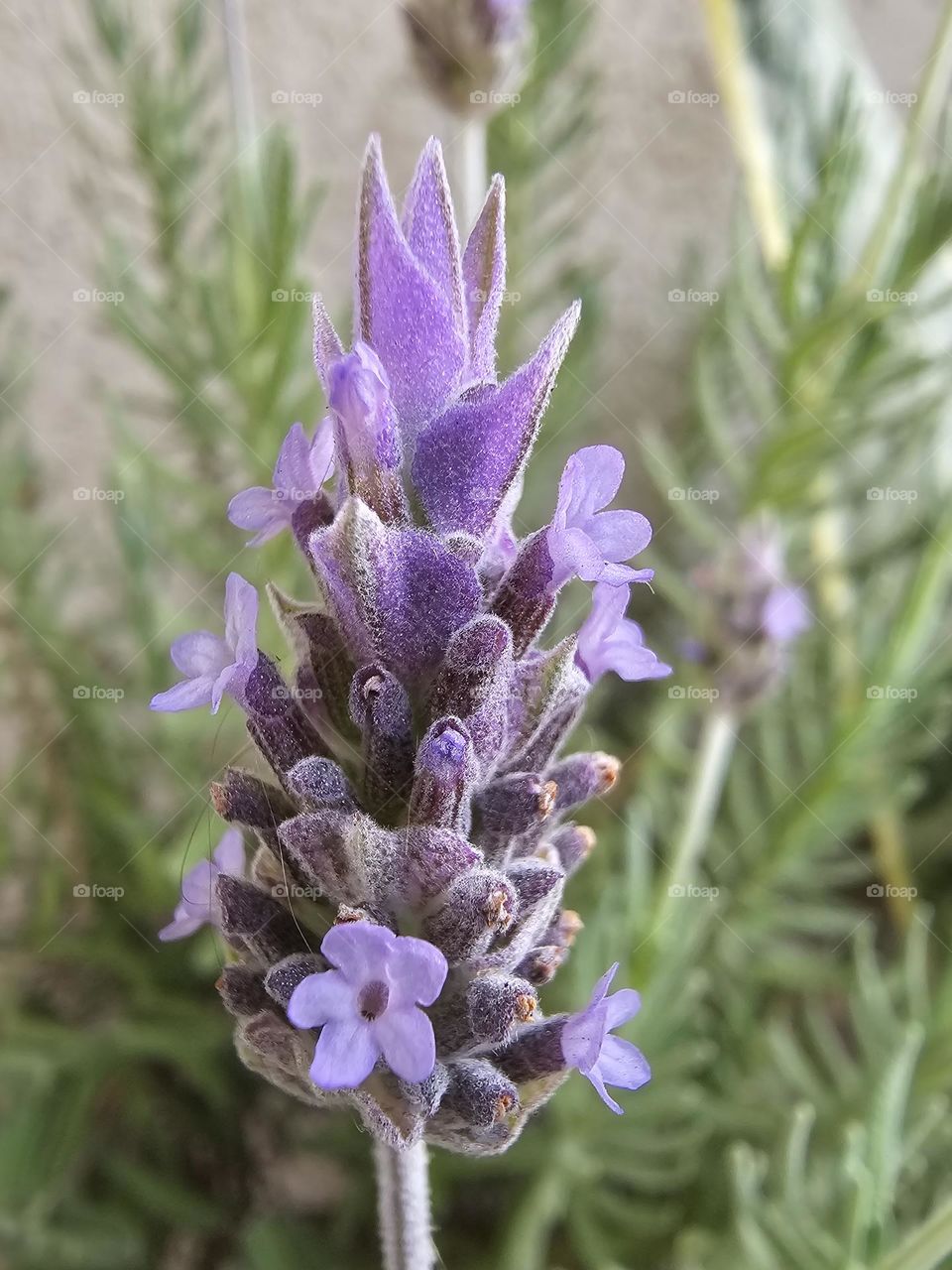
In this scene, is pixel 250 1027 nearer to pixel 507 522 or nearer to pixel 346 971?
pixel 346 971

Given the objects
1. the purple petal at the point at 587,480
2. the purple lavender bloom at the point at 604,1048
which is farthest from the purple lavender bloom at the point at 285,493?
the purple lavender bloom at the point at 604,1048

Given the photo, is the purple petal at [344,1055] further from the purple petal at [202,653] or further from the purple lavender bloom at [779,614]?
the purple lavender bloom at [779,614]

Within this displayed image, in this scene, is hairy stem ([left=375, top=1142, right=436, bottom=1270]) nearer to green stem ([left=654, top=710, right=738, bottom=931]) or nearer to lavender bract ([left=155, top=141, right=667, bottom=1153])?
lavender bract ([left=155, top=141, right=667, bottom=1153])

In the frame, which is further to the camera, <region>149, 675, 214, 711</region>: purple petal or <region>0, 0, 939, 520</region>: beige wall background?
<region>0, 0, 939, 520</region>: beige wall background

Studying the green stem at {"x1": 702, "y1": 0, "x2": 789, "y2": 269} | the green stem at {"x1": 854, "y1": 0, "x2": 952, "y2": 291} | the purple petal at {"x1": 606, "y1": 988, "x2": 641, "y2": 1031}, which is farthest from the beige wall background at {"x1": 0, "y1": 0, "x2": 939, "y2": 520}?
the purple petal at {"x1": 606, "y1": 988, "x2": 641, "y2": 1031}

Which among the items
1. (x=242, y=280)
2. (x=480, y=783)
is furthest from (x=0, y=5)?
(x=480, y=783)
